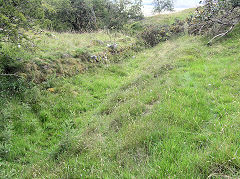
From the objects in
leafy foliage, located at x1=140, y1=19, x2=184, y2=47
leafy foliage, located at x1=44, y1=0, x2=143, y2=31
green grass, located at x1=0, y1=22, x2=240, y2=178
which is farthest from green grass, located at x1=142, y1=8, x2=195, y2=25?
green grass, located at x1=0, y1=22, x2=240, y2=178

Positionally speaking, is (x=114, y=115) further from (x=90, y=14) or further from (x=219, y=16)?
(x=90, y=14)

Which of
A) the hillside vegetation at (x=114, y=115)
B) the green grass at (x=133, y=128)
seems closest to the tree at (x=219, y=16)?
the hillside vegetation at (x=114, y=115)

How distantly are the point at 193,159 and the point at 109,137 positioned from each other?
1.87m

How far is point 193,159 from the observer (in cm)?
243

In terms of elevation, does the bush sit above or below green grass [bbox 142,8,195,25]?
below

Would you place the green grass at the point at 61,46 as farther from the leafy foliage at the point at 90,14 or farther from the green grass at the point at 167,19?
the green grass at the point at 167,19

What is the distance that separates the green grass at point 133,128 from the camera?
2.53 metres

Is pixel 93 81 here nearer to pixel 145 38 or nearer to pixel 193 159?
pixel 193 159

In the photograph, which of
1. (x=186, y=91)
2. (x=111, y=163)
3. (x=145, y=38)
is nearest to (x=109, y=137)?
(x=111, y=163)

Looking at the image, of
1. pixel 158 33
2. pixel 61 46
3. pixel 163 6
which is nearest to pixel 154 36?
pixel 158 33

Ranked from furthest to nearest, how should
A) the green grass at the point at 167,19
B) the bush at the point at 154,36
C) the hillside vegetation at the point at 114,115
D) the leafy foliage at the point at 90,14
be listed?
the green grass at the point at 167,19
the leafy foliage at the point at 90,14
the bush at the point at 154,36
the hillside vegetation at the point at 114,115

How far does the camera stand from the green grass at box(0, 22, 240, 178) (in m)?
2.53

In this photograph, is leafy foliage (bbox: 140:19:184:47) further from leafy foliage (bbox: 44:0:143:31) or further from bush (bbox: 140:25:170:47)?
leafy foliage (bbox: 44:0:143:31)

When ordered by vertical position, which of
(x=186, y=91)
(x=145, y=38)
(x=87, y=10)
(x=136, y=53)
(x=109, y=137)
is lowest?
(x=109, y=137)
